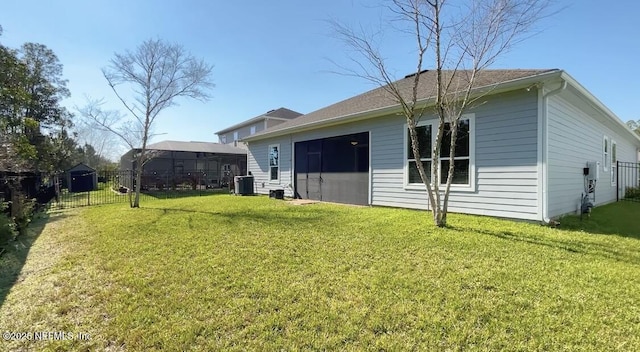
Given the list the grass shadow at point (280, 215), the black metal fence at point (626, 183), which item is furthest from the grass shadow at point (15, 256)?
the black metal fence at point (626, 183)

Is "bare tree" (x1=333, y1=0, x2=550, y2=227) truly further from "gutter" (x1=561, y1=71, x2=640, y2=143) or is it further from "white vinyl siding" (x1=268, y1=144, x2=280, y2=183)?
"white vinyl siding" (x1=268, y1=144, x2=280, y2=183)

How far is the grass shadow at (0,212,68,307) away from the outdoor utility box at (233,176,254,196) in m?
7.26

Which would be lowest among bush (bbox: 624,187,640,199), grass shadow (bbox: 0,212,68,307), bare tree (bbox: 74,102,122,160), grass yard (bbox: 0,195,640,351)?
grass shadow (bbox: 0,212,68,307)

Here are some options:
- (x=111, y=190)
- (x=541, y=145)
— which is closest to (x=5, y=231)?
(x=541, y=145)

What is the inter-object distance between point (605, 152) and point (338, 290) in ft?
40.4

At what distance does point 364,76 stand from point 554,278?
4.93 m

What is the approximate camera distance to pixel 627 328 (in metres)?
2.39

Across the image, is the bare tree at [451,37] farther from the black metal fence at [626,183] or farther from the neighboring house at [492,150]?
the black metal fence at [626,183]

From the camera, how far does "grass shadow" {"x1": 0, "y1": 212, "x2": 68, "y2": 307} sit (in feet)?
12.0

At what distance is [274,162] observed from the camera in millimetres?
13695

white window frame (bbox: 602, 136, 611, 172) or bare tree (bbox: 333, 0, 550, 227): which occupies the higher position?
bare tree (bbox: 333, 0, 550, 227)

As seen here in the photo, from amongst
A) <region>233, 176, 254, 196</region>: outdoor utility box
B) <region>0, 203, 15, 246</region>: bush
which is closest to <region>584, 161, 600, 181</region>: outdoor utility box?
<region>233, 176, 254, 196</region>: outdoor utility box

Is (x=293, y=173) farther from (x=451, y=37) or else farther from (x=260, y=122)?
(x=260, y=122)

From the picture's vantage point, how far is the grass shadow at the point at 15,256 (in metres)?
3.65
